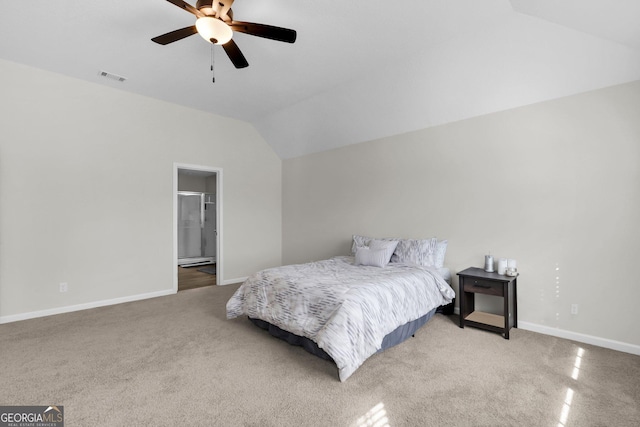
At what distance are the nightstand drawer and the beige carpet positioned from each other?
1.36 ft

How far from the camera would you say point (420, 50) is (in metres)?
3.17

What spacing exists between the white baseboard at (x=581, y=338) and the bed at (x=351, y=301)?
81 centimetres

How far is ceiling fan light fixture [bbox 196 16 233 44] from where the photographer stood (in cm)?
216

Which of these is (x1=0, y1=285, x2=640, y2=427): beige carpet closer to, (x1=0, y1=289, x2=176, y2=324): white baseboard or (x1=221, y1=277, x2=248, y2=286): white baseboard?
(x1=0, y1=289, x2=176, y2=324): white baseboard

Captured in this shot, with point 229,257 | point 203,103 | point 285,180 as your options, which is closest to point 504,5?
point 203,103

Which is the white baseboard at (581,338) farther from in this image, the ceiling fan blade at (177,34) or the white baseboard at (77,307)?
the white baseboard at (77,307)

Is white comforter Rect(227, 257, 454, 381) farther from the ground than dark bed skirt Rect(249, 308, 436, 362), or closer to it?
farther from the ground

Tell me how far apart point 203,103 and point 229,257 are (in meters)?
2.55

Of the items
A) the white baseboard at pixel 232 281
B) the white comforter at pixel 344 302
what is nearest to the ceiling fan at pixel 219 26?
the white comforter at pixel 344 302

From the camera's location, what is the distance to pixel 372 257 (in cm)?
382

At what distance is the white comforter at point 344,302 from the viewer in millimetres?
2305

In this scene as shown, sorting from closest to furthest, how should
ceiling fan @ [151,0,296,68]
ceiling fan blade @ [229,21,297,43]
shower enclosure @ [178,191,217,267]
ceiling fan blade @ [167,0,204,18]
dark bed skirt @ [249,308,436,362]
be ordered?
1. ceiling fan blade @ [167,0,204,18]
2. ceiling fan @ [151,0,296,68]
3. ceiling fan blade @ [229,21,297,43]
4. dark bed skirt @ [249,308,436,362]
5. shower enclosure @ [178,191,217,267]

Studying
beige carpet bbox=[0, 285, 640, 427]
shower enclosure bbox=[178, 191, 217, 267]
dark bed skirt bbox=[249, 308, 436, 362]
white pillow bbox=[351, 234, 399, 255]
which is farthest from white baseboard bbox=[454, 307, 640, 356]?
shower enclosure bbox=[178, 191, 217, 267]

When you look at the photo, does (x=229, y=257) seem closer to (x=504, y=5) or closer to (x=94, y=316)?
(x=94, y=316)
